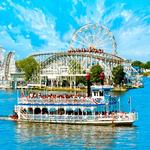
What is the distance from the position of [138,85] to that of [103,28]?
24150 millimetres

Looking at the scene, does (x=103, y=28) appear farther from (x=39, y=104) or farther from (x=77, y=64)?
(x=39, y=104)

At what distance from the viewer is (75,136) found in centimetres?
6488

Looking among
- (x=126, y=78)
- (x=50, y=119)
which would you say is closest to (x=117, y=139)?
(x=50, y=119)

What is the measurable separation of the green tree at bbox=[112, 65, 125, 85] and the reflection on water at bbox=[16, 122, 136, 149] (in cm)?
10568

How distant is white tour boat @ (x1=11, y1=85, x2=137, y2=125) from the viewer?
7181 cm

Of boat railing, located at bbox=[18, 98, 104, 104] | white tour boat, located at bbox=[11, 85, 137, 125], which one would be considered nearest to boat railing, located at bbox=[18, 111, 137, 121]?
white tour boat, located at bbox=[11, 85, 137, 125]

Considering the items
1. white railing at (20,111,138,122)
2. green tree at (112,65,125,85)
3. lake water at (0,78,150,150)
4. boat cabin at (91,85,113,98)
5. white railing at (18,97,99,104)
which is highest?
green tree at (112,65,125,85)

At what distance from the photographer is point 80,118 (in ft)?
240

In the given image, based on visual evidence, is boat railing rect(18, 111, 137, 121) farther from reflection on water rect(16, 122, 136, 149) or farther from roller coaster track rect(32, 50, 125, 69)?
roller coaster track rect(32, 50, 125, 69)

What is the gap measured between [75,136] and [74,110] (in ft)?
32.6

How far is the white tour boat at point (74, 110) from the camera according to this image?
7181cm

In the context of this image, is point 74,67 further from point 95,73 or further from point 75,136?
point 75,136

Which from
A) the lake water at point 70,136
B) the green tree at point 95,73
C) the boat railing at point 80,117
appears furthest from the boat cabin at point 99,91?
the green tree at point 95,73

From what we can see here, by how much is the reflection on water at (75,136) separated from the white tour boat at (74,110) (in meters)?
1.20
